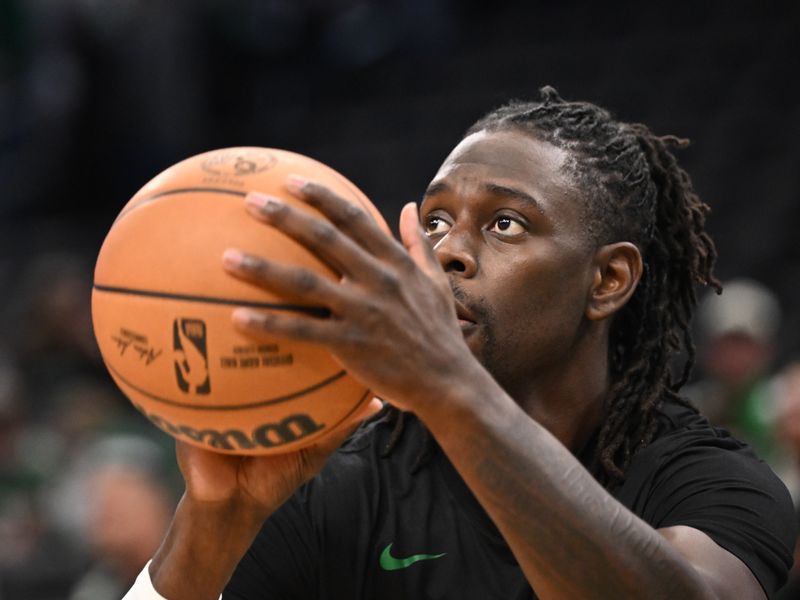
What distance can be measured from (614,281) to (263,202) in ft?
4.06

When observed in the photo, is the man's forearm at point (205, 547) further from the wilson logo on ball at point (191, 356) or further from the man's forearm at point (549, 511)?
the man's forearm at point (549, 511)

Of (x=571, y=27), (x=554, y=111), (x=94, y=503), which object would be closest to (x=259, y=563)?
(x=554, y=111)

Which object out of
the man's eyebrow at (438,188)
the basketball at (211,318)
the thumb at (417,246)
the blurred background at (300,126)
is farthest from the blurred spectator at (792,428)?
the thumb at (417,246)

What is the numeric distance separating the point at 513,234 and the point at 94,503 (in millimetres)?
3506

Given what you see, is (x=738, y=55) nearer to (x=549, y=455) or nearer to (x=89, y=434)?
(x=89, y=434)

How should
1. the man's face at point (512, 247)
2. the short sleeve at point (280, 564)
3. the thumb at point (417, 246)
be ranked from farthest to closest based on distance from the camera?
the short sleeve at point (280, 564), the man's face at point (512, 247), the thumb at point (417, 246)

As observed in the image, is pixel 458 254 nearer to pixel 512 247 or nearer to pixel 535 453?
pixel 512 247

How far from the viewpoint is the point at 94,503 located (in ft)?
19.6

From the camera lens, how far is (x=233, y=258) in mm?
2318

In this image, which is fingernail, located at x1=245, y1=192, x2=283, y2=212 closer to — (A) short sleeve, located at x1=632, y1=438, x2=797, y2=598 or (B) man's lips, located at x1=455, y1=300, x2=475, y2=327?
(B) man's lips, located at x1=455, y1=300, x2=475, y2=327

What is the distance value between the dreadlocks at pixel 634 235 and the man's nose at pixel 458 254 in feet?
1.04

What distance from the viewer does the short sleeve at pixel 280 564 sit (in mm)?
3188

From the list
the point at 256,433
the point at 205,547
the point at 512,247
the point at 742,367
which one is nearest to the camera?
the point at 256,433

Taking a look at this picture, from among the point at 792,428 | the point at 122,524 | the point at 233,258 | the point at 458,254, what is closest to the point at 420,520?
the point at 458,254
